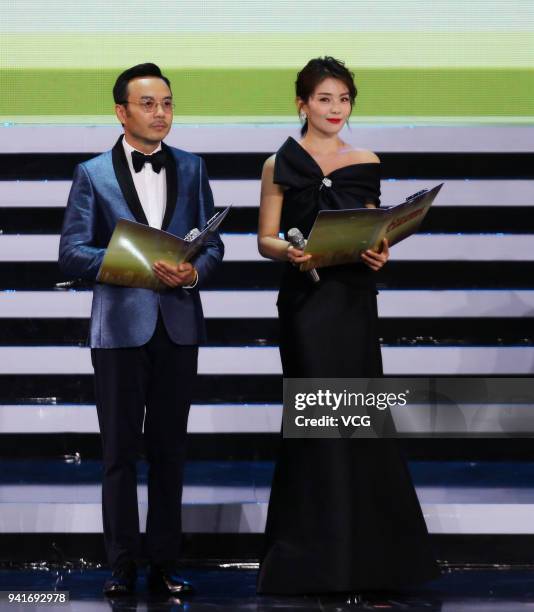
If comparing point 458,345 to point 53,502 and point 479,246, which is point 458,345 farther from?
point 53,502

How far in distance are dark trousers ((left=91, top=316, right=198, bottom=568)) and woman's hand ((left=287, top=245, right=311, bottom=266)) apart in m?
0.43

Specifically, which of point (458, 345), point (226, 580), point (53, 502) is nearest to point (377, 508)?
point (226, 580)

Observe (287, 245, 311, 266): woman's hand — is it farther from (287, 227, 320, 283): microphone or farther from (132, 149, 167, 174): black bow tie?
(132, 149, 167, 174): black bow tie

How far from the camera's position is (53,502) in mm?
3850

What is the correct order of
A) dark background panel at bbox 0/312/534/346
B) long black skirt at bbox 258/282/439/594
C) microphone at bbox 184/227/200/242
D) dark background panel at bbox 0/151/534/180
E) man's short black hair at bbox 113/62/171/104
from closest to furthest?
microphone at bbox 184/227/200/242, long black skirt at bbox 258/282/439/594, man's short black hair at bbox 113/62/171/104, dark background panel at bbox 0/312/534/346, dark background panel at bbox 0/151/534/180

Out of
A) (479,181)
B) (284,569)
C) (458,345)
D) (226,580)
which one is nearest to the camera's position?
(284,569)

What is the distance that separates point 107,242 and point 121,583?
3.39 ft

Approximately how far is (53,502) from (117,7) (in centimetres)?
250

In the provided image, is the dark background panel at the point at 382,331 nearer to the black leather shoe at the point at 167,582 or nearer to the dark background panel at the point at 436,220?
the dark background panel at the point at 436,220

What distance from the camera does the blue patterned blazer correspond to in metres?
3.41

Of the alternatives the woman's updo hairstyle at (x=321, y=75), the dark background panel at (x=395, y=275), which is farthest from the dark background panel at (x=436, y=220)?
the woman's updo hairstyle at (x=321, y=75)

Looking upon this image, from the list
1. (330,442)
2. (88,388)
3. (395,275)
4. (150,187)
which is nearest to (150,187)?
(150,187)

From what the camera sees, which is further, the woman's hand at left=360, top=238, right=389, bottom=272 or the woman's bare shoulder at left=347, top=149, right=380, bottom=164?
the woman's bare shoulder at left=347, top=149, right=380, bottom=164

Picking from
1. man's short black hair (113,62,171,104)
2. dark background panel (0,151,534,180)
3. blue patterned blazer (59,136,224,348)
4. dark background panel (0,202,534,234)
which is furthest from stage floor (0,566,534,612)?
dark background panel (0,151,534,180)
